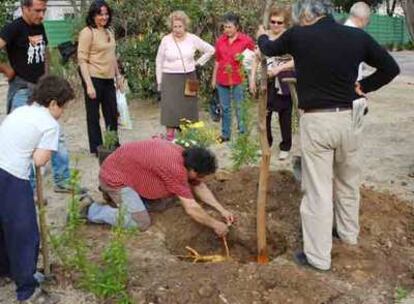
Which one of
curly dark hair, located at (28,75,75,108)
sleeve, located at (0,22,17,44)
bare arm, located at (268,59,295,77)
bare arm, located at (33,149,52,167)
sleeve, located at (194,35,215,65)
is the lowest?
bare arm, located at (33,149,52,167)

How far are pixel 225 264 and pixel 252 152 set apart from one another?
1708 millimetres

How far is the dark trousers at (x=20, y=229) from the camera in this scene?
3.62m

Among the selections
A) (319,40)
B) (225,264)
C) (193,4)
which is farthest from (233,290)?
(193,4)

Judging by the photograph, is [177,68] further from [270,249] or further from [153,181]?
[270,249]

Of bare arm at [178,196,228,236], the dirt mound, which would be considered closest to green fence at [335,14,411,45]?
the dirt mound

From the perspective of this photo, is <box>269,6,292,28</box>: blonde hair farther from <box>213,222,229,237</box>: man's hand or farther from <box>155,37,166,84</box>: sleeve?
<box>213,222,229,237</box>: man's hand

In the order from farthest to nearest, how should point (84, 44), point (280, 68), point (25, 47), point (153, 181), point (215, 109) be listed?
1. point (215, 109)
2. point (84, 44)
3. point (280, 68)
4. point (25, 47)
5. point (153, 181)

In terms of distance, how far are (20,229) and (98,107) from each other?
3.68 metres

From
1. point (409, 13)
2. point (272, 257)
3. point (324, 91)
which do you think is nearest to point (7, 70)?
point (272, 257)

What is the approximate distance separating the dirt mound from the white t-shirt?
1004 millimetres

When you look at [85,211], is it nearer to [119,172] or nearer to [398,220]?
[119,172]

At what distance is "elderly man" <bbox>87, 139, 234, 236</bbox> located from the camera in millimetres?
4543

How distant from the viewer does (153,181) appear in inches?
191

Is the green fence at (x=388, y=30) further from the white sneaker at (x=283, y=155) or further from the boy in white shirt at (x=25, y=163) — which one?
the boy in white shirt at (x=25, y=163)
